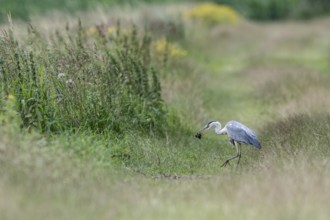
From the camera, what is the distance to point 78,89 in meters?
11.1

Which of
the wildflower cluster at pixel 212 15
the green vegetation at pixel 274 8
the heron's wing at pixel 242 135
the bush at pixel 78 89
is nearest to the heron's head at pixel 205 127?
the heron's wing at pixel 242 135

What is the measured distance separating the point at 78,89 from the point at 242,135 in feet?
8.02

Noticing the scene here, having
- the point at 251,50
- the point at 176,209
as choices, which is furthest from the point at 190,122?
the point at 251,50

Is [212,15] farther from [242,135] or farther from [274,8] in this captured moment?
[242,135]

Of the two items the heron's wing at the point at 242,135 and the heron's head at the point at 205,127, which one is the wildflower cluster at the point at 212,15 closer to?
the heron's head at the point at 205,127

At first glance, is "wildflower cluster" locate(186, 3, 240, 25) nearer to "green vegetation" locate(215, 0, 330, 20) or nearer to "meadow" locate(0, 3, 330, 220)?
"green vegetation" locate(215, 0, 330, 20)

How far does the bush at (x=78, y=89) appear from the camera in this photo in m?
10.4

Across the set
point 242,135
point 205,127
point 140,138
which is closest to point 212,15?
point 140,138

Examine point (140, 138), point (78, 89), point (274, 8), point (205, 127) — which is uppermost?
point (78, 89)

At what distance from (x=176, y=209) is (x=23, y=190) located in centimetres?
144

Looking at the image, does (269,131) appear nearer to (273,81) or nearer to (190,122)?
(190,122)

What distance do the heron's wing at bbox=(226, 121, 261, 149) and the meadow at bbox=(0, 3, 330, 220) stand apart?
8.7 inches

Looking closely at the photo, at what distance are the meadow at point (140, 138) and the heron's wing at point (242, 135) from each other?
22 cm

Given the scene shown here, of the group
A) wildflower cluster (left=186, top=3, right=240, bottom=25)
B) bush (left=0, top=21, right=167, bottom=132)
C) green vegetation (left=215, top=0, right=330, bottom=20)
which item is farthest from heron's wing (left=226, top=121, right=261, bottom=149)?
green vegetation (left=215, top=0, right=330, bottom=20)
